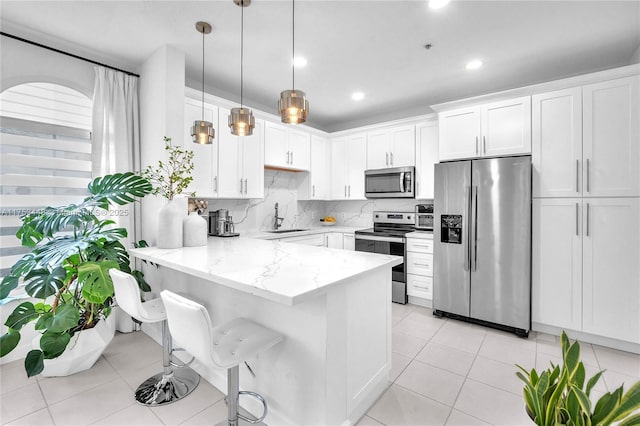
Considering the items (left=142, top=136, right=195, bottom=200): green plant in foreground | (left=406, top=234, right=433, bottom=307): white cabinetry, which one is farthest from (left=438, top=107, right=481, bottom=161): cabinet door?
(left=142, top=136, right=195, bottom=200): green plant in foreground

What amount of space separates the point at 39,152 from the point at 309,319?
289 cm

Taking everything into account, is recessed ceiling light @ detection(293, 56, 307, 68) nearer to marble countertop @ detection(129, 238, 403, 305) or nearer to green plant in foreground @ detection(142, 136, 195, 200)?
green plant in foreground @ detection(142, 136, 195, 200)

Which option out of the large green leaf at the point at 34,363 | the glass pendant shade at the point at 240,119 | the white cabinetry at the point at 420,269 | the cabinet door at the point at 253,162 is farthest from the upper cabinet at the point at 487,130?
the large green leaf at the point at 34,363

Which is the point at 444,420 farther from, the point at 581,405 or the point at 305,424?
the point at 581,405

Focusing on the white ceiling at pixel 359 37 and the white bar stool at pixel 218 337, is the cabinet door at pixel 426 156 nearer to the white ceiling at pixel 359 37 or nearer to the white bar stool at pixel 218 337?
the white ceiling at pixel 359 37

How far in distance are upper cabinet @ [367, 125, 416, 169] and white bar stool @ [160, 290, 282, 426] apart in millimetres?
3202

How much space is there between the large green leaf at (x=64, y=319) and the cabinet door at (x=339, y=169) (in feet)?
11.8

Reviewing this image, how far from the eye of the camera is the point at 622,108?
8.45 ft

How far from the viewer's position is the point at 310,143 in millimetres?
4598

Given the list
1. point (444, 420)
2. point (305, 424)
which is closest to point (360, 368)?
point (305, 424)

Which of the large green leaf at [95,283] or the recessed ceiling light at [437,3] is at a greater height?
the recessed ceiling light at [437,3]

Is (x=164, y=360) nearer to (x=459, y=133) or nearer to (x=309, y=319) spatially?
(x=309, y=319)

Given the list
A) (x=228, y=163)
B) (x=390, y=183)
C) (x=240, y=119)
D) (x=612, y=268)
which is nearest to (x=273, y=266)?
(x=240, y=119)

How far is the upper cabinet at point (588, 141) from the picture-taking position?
8.37 feet
